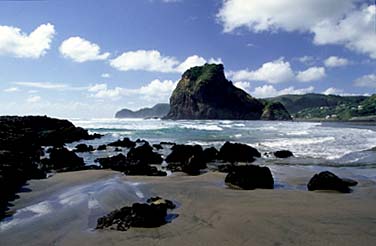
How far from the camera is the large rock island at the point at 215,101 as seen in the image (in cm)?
17050

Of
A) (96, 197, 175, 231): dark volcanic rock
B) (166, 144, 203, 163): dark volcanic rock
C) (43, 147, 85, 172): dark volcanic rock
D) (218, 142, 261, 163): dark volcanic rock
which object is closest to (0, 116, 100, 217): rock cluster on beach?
(43, 147, 85, 172): dark volcanic rock

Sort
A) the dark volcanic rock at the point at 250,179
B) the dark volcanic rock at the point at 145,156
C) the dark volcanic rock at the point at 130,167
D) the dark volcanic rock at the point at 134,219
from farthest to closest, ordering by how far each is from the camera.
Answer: the dark volcanic rock at the point at 145,156 < the dark volcanic rock at the point at 130,167 < the dark volcanic rock at the point at 250,179 < the dark volcanic rock at the point at 134,219

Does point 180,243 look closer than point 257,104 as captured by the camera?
Yes

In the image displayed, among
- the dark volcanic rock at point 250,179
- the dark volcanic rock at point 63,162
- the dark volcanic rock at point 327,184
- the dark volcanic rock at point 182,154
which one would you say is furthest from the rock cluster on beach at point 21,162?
the dark volcanic rock at point 327,184

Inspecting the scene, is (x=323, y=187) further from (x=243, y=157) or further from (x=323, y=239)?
(x=243, y=157)

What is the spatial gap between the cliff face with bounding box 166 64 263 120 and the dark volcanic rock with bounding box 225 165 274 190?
154374 mm

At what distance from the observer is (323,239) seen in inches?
314

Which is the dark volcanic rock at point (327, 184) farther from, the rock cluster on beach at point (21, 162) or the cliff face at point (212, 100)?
the cliff face at point (212, 100)

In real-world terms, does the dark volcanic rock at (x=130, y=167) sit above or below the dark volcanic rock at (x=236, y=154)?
below

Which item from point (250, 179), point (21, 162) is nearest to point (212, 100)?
point (21, 162)

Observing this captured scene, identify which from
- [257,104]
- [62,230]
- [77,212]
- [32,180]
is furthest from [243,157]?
[257,104]

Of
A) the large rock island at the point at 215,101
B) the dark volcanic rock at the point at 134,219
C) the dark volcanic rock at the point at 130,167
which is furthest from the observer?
the large rock island at the point at 215,101

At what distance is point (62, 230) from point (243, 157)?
16029 mm

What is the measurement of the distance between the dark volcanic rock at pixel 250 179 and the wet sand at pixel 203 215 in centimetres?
57
